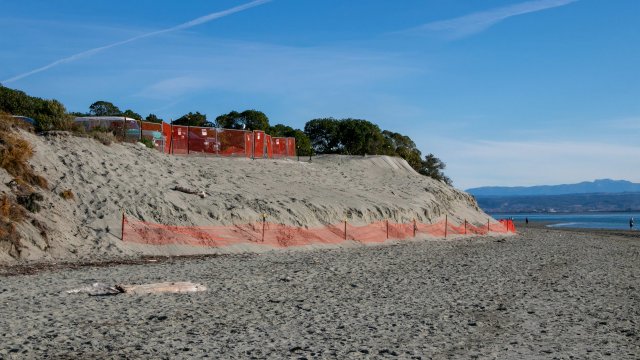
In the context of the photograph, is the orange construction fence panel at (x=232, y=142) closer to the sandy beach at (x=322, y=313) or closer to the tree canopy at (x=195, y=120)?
the sandy beach at (x=322, y=313)

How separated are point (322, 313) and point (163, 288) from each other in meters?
3.81

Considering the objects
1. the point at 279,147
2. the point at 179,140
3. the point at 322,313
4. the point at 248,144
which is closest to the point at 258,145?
the point at 248,144

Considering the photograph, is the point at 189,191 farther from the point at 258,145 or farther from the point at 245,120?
the point at 245,120

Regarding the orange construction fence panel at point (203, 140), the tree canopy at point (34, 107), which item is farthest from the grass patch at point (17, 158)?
the orange construction fence panel at point (203, 140)

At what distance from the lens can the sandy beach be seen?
9.33 metres

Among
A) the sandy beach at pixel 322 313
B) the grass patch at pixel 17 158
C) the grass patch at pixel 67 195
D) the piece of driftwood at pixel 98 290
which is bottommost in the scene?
the sandy beach at pixel 322 313

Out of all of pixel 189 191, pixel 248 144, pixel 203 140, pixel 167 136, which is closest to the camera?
pixel 189 191

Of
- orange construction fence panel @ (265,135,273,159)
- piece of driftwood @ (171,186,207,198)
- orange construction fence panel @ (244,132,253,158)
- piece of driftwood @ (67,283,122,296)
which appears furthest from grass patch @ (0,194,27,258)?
orange construction fence panel @ (265,135,273,159)

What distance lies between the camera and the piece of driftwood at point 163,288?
531 inches

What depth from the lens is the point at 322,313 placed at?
1205 cm

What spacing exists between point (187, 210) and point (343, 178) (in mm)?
17809

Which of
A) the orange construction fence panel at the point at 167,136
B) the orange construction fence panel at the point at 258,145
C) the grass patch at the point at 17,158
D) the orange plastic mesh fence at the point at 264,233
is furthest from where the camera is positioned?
the orange construction fence panel at the point at 258,145

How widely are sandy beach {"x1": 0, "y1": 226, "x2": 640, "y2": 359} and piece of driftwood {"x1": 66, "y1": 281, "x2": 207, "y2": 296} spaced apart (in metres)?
0.37

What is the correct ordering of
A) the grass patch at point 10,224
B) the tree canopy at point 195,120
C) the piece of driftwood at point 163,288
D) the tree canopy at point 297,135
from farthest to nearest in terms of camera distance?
the tree canopy at point 195,120 < the tree canopy at point 297,135 < the grass patch at point 10,224 < the piece of driftwood at point 163,288
